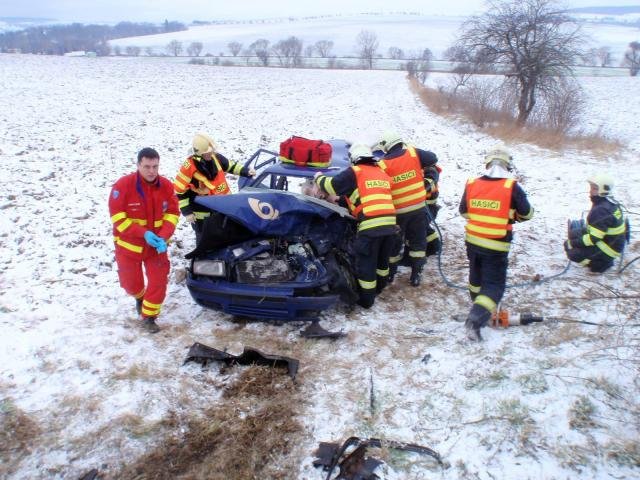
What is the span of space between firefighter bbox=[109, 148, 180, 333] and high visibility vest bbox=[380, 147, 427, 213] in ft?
7.36

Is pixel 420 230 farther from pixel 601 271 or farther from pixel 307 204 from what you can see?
pixel 601 271

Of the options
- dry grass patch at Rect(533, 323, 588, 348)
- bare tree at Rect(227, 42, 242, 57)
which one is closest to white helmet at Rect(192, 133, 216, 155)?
dry grass patch at Rect(533, 323, 588, 348)

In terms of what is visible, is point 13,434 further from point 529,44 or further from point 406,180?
point 529,44

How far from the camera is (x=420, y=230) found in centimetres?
520

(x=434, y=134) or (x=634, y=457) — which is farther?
(x=434, y=134)

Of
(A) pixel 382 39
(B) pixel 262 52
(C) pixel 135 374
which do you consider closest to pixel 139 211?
(C) pixel 135 374

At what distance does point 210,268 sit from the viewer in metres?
4.33

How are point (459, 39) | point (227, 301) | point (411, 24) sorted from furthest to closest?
1. point (411, 24)
2. point (459, 39)
3. point (227, 301)

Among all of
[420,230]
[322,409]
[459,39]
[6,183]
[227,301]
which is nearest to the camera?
[322,409]

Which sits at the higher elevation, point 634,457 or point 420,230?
point 420,230

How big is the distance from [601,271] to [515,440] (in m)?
3.38

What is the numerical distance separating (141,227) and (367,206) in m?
2.09

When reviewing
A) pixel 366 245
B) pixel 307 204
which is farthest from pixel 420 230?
pixel 307 204

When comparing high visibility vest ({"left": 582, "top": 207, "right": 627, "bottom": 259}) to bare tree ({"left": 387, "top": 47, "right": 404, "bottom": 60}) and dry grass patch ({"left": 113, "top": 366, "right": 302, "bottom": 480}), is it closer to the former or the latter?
dry grass patch ({"left": 113, "top": 366, "right": 302, "bottom": 480})
